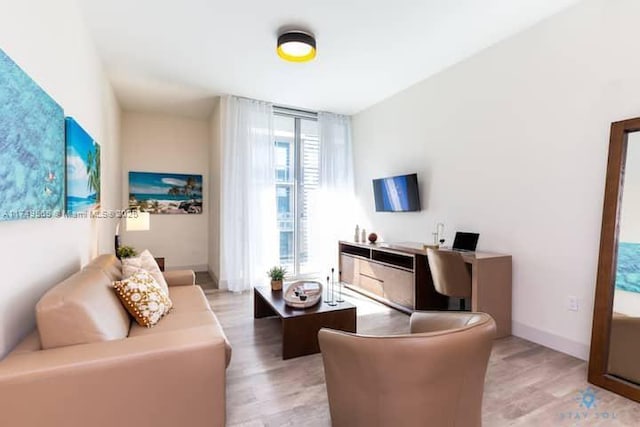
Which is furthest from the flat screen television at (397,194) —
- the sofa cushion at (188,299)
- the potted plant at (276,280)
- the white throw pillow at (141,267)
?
the white throw pillow at (141,267)

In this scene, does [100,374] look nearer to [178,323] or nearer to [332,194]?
[178,323]

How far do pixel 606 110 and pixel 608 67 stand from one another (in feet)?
1.05

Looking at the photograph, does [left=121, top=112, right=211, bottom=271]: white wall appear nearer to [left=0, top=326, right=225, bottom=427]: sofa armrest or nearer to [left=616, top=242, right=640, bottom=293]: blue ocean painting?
[left=0, top=326, right=225, bottom=427]: sofa armrest

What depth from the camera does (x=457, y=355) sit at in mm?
1274

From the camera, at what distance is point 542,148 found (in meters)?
2.80

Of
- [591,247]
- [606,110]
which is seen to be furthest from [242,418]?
[606,110]

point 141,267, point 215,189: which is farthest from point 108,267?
point 215,189

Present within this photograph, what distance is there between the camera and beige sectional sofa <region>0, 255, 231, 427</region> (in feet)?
3.96

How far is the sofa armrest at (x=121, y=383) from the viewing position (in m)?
1.20

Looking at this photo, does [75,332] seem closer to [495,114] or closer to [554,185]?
[554,185]

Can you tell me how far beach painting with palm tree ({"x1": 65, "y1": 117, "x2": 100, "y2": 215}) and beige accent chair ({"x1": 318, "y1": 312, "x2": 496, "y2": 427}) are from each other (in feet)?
6.62

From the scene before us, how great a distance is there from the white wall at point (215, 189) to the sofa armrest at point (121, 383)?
348 centimetres

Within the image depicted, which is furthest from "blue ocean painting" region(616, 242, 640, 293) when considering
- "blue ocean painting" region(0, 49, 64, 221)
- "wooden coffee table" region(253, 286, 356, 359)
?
"blue ocean painting" region(0, 49, 64, 221)

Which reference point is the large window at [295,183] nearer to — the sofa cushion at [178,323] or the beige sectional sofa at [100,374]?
the sofa cushion at [178,323]
